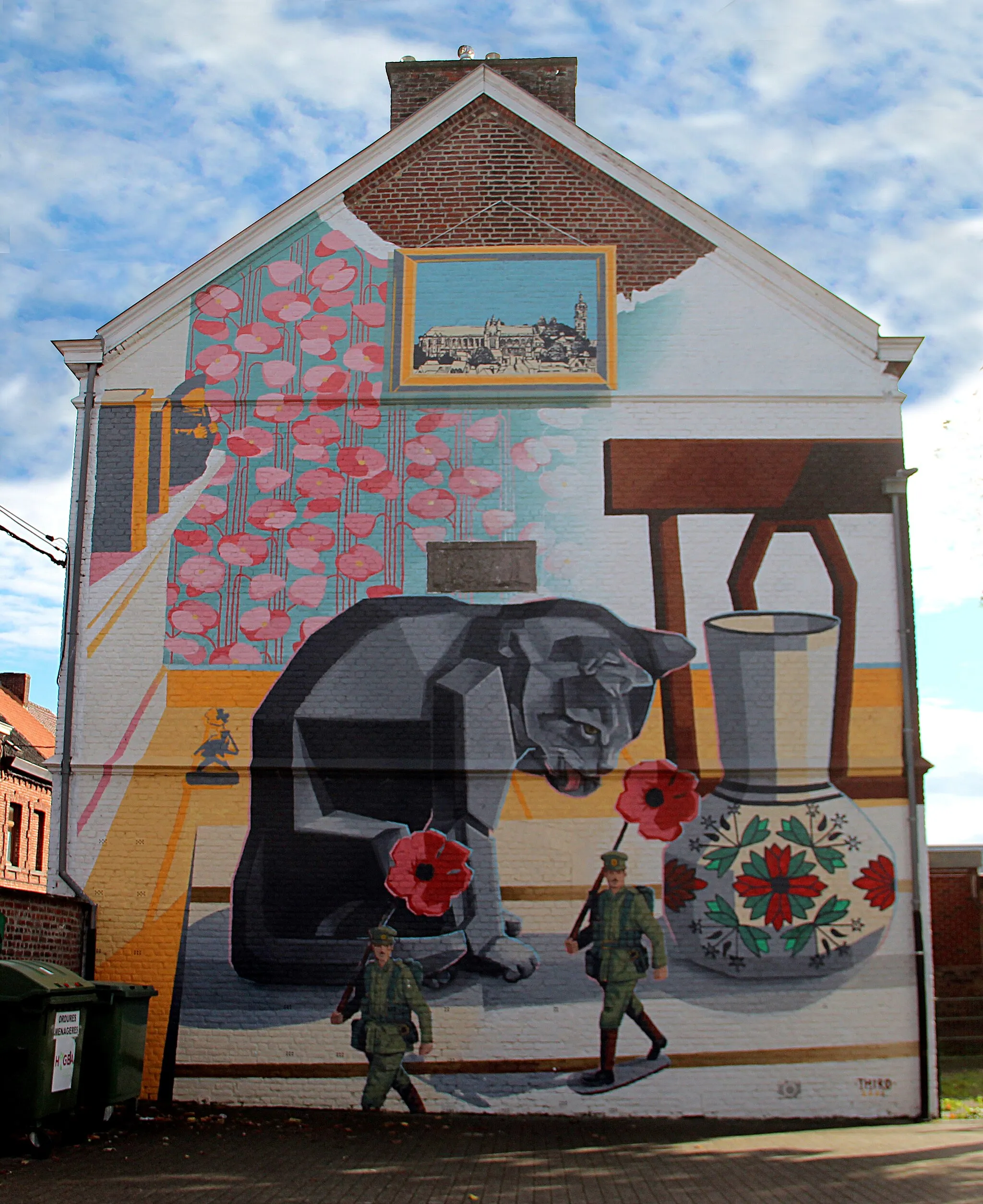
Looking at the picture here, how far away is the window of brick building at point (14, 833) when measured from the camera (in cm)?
2720

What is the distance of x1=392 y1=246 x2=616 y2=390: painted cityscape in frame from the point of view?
1256 cm

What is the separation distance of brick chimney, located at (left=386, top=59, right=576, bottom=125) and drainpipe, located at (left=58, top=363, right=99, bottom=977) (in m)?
5.38

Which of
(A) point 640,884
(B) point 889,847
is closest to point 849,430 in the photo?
(B) point 889,847

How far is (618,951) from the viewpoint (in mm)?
11297

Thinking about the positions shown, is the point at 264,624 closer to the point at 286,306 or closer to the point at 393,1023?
the point at 286,306

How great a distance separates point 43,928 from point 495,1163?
463cm

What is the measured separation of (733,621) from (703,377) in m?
2.71

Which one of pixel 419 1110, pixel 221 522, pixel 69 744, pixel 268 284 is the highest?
pixel 268 284

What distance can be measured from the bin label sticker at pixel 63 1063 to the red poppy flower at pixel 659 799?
539 cm

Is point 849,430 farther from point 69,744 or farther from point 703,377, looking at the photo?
point 69,744

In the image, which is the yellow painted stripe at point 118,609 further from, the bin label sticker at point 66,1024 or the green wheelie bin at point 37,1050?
the bin label sticker at point 66,1024

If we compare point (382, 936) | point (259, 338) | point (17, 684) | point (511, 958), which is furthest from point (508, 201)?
point (17, 684)

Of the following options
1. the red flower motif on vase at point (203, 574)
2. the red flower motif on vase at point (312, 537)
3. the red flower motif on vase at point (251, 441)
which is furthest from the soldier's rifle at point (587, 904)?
the red flower motif on vase at point (251, 441)

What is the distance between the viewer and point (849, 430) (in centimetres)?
1245
